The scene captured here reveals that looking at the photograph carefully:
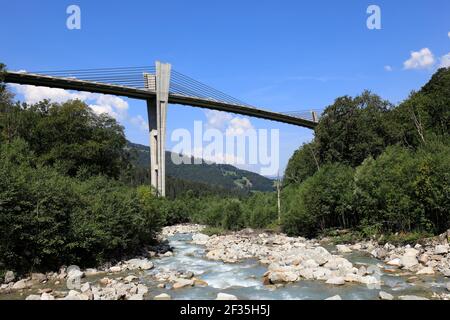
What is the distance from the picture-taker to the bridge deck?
39.5 m

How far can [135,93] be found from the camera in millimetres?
46562

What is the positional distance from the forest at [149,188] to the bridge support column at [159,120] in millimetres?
3711

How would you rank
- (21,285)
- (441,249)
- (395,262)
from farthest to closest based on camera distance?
(441,249), (395,262), (21,285)

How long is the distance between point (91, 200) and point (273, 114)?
136ft

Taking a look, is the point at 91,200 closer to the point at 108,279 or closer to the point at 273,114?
the point at 108,279

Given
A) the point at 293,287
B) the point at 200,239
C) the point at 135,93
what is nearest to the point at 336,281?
the point at 293,287

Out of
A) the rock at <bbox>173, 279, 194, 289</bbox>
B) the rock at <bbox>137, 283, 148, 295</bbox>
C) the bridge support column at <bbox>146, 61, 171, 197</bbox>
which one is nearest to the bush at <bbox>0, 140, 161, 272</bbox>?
the rock at <bbox>137, 283, 148, 295</bbox>

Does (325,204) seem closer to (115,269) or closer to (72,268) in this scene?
(115,269)

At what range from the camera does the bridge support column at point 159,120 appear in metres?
46.8

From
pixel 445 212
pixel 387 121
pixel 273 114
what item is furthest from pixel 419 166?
pixel 273 114

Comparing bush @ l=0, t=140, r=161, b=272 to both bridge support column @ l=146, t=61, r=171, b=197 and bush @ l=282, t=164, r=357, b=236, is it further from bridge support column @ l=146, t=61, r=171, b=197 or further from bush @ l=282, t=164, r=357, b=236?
bridge support column @ l=146, t=61, r=171, b=197

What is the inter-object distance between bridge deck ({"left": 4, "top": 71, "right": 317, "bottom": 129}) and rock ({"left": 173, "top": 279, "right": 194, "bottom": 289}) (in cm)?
2226

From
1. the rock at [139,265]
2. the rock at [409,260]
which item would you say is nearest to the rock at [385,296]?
the rock at [409,260]

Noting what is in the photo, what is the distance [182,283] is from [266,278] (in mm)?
3130
